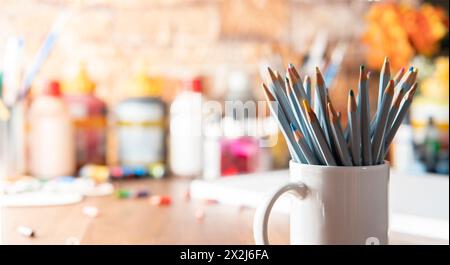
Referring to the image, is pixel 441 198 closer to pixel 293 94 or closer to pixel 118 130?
pixel 293 94

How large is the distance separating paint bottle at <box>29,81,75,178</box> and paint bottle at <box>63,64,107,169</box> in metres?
0.05

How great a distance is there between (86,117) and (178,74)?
0.82 feet

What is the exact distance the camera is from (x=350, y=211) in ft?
1.57

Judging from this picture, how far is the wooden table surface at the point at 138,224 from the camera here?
2.19 feet

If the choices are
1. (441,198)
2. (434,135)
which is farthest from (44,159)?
(434,135)

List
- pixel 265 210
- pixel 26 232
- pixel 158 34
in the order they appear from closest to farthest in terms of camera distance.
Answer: pixel 265 210 < pixel 26 232 < pixel 158 34

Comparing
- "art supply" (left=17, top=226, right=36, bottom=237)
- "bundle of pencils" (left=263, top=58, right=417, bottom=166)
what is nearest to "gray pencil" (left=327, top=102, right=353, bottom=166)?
"bundle of pencils" (left=263, top=58, right=417, bottom=166)

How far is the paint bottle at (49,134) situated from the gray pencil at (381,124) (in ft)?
2.45

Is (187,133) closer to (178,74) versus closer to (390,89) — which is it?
(178,74)

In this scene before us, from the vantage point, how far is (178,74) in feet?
4.45

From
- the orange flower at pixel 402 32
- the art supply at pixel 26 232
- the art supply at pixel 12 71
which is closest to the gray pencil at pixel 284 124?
the art supply at pixel 26 232

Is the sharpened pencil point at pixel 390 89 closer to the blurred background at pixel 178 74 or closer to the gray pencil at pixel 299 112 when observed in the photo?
the gray pencil at pixel 299 112

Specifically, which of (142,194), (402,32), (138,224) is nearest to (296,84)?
(138,224)

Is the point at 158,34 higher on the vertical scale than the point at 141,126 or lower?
higher
